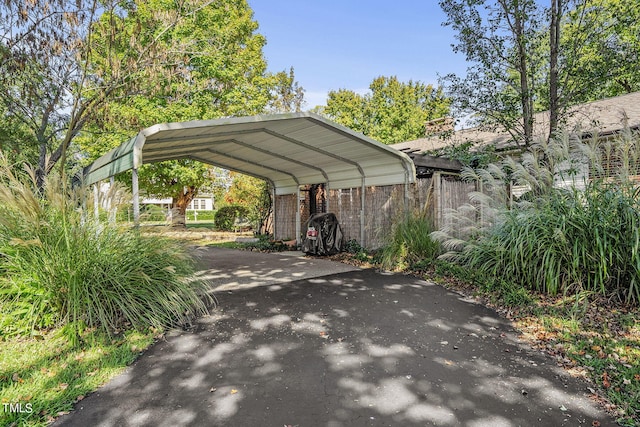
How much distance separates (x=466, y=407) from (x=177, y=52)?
29.1 ft

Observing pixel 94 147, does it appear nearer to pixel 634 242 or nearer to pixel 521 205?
pixel 521 205

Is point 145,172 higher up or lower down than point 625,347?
higher up

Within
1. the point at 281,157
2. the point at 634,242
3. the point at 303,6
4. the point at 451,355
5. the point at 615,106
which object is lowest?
the point at 451,355

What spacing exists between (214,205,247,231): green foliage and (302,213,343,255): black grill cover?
32.3 feet

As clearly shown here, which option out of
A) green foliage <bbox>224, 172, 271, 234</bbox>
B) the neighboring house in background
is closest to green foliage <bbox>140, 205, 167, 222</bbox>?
the neighboring house in background

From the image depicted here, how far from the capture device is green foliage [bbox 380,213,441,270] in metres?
6.60

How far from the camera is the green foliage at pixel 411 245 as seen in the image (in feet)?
21.7

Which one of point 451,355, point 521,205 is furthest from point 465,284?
point 451,355

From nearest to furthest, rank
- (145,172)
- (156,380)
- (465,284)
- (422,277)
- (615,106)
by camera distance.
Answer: (156,380), (465,284), (422,277), (615,106), (145,172)

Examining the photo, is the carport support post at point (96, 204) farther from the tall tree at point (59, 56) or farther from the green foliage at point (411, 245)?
the green foliage at point (411, 245)

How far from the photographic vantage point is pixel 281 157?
9133 millimetres

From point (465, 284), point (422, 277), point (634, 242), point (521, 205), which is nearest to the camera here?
point (634, 242)

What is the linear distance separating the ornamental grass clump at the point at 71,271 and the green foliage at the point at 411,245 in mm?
4139

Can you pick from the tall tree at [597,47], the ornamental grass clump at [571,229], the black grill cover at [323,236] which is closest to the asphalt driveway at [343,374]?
the ornamental grass clump at [571,229]
